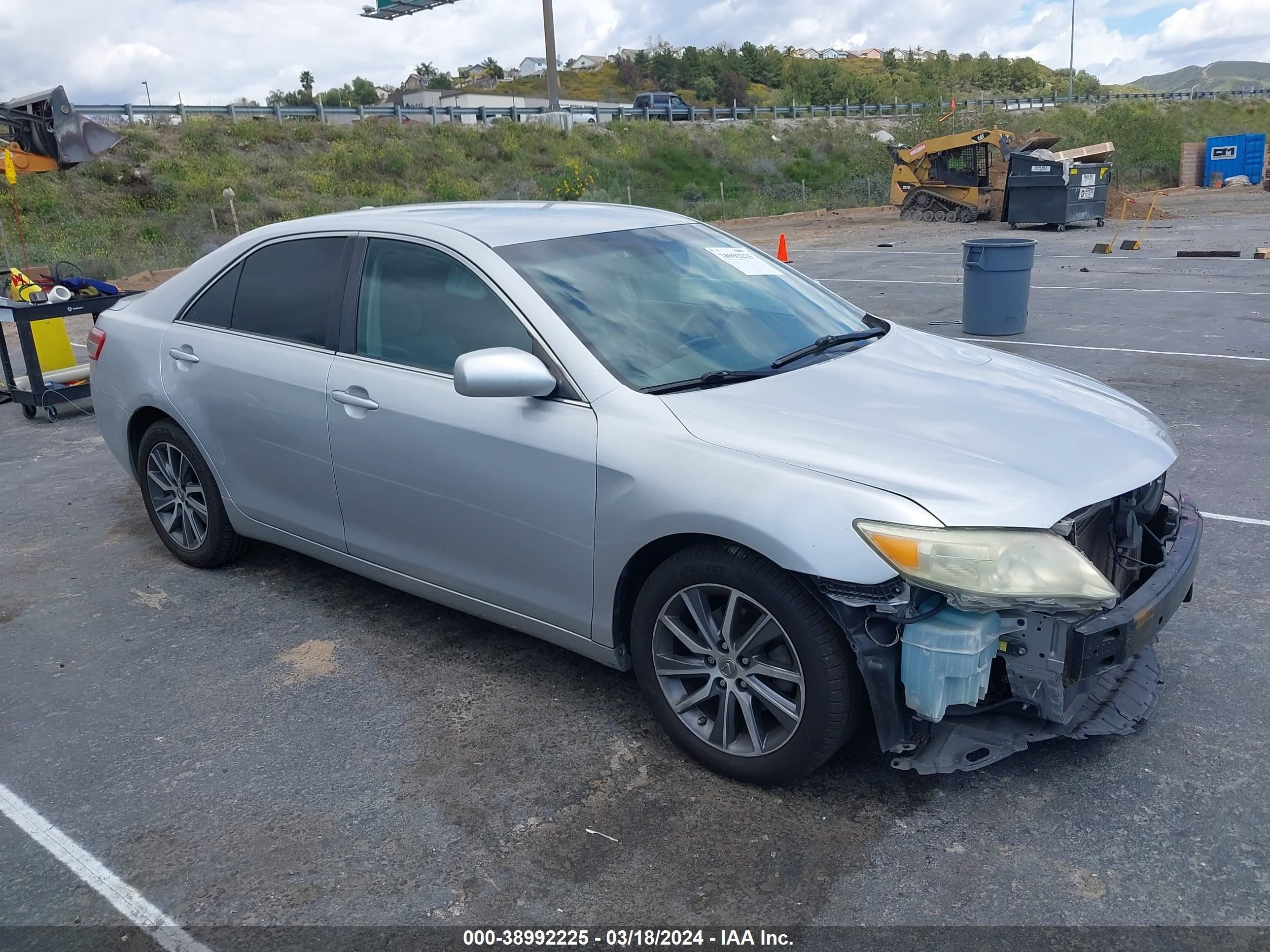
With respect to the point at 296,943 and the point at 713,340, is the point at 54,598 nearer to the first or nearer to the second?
the point at 296,943

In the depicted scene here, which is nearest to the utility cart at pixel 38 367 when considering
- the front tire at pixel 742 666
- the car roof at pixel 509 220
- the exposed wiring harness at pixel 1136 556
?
the car roof at pixel 509 220

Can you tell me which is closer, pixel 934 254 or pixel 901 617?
pixel 901 617

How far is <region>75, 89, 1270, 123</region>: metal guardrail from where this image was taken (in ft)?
139

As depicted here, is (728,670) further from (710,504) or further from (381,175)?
(381,175)

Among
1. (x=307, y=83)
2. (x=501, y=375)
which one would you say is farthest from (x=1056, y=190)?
(x=307, y=83)

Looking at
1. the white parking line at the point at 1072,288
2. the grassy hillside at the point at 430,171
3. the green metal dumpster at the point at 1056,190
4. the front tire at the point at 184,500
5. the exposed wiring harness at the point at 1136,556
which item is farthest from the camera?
the grassy hillside at the point at 430,171

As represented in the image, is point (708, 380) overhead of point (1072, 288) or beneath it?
overhead

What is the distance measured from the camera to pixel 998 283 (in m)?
10.8

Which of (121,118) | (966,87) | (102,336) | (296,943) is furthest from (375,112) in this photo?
(966,87)

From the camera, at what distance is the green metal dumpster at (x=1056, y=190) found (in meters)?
24.1

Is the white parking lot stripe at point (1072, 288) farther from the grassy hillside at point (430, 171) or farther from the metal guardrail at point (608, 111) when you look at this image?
the metal guardrail at point (608, 111)

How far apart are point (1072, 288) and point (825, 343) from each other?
11.7 meters

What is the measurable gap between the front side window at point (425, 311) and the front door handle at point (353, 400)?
17 cm

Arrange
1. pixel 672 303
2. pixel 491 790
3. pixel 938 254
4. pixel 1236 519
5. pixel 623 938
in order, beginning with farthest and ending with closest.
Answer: pixel 938 254
pixel 1236 519
pixel 672 303
pixel 491 790
pixel 623 938
